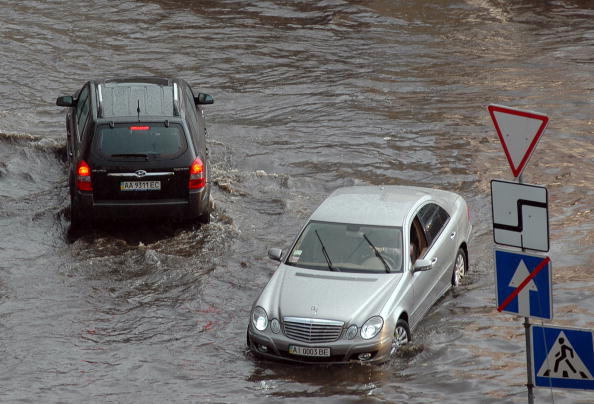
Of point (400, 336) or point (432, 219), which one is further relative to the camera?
point (432, 219)

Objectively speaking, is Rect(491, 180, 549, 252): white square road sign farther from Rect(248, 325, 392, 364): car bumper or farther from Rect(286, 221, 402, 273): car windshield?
Rect(286, 221, 402, 273): car windshield

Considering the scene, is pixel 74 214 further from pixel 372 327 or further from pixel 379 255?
pixel 372 327

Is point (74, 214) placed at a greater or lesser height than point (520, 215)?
lesser

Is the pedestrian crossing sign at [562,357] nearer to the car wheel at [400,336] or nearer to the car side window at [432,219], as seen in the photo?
the car wheel at [400,336]

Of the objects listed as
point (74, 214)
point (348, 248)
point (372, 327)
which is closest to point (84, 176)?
point (74, 214)

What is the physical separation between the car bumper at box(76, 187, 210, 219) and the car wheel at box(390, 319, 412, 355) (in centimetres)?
419

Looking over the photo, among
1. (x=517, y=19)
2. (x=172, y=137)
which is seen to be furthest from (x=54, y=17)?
(x=172, y=137)

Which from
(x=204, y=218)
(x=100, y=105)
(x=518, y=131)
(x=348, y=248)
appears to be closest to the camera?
(x=518, y=131)

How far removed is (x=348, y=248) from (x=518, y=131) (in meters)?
3.53

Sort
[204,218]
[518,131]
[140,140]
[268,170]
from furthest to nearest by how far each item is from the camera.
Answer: [268,170], [204,218], [140,140], [518,131]

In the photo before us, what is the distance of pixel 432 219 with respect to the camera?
40.0ft

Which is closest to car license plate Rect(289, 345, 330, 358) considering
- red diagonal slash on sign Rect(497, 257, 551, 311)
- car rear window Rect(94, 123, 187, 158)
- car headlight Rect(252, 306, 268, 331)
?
car headlight Rect(252, 306, 268, 331)

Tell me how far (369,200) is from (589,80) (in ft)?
39.7

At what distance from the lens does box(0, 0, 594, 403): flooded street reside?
10.5m
